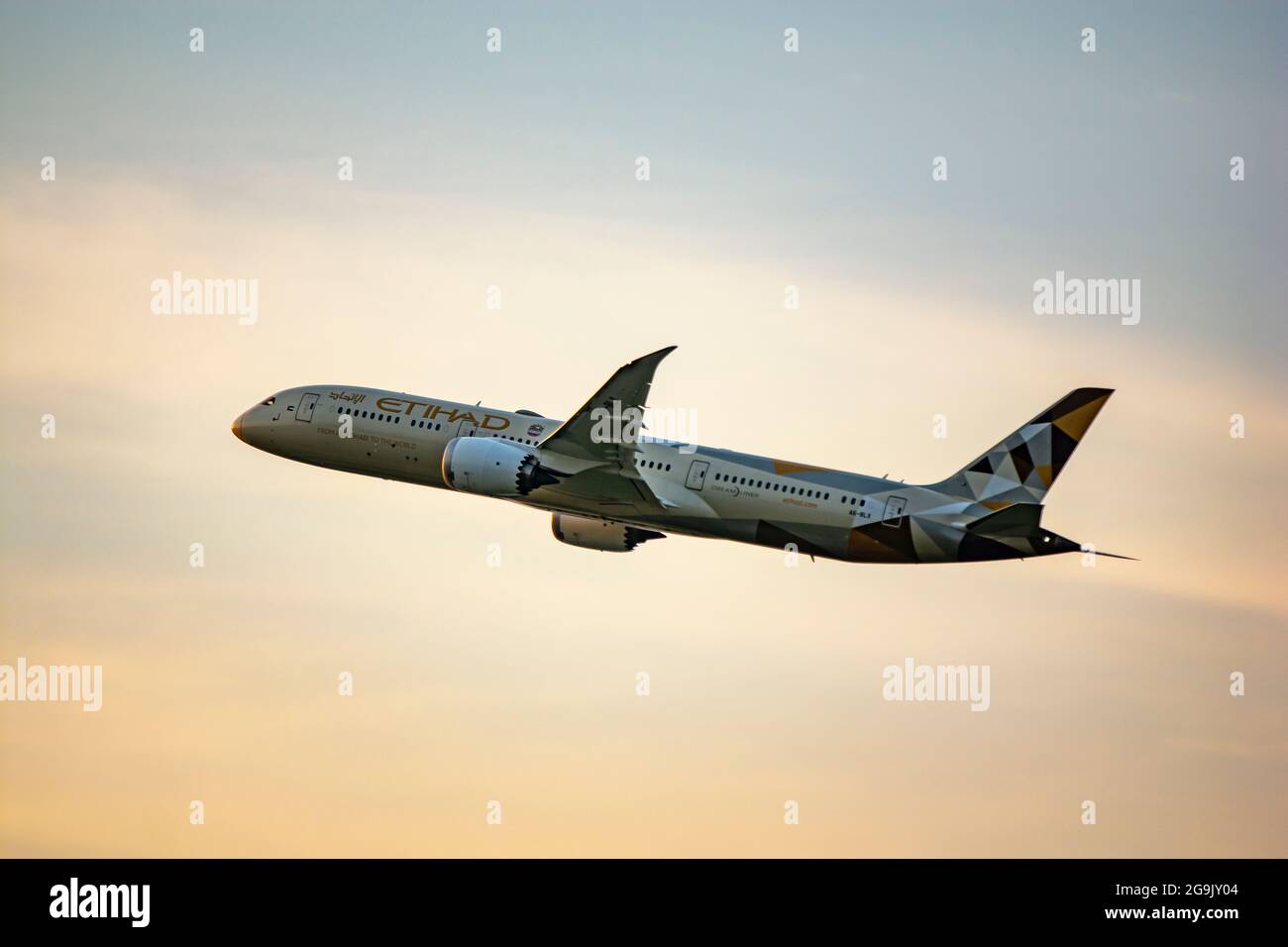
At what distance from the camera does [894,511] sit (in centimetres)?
6819

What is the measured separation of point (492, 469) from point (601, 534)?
9273 mm

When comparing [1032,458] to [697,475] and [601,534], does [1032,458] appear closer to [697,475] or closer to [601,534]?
[697,475]

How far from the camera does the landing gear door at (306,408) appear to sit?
77.6 metres

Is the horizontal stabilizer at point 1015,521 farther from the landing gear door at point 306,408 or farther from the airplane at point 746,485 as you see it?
the landing gear door at point 306,408

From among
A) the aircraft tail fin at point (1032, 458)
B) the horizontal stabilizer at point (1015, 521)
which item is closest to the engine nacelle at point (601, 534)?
the aircraft tail fin at point (1032, 458)

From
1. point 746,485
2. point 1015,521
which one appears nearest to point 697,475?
point 746,485

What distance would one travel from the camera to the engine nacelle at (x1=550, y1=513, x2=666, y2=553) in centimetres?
7781

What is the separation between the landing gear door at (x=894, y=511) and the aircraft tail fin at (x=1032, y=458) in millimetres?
2200

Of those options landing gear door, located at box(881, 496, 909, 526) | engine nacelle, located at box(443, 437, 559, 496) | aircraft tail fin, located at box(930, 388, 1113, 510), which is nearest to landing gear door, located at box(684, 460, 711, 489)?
engine nacelle, located at box(443, 437, 559, 496)
